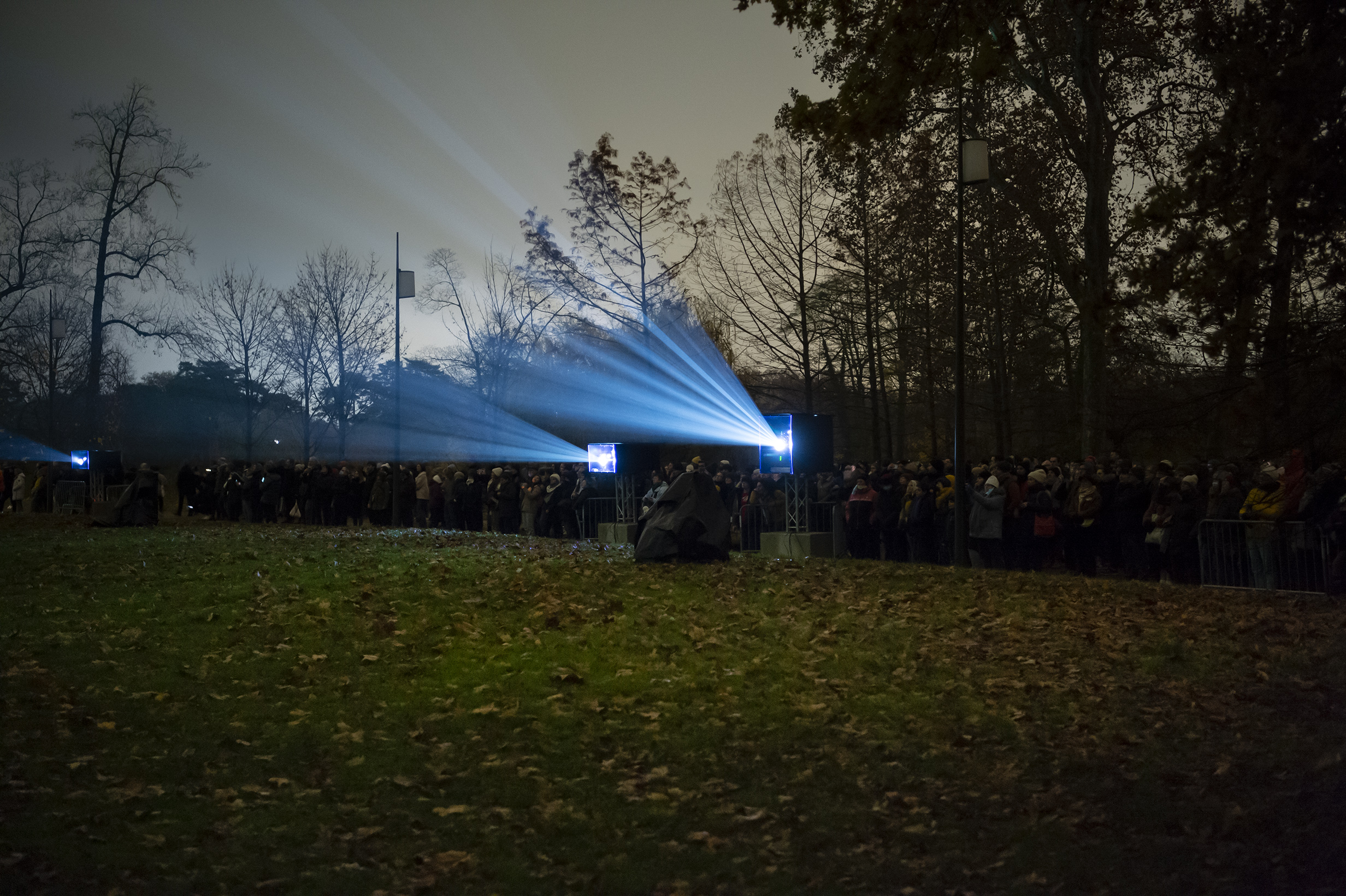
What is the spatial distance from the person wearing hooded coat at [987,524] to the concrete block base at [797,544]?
2970 mm

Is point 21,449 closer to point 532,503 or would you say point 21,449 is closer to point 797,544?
point 532,503

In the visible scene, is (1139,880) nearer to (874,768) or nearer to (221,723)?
(874,768)

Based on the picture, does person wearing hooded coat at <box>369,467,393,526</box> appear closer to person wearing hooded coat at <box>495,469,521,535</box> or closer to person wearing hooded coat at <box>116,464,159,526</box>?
person wearing hooded coat at <box>495,469,521,535</box>

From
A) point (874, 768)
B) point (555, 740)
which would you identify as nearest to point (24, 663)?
point (555, 740)

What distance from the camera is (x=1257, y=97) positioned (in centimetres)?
898

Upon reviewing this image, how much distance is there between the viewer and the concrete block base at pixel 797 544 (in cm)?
1906

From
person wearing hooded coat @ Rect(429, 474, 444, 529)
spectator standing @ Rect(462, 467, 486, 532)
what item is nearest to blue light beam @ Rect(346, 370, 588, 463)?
→ person wearing hooded coat @ Rect(429, 474, 444, 529)

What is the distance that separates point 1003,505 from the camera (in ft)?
53.9

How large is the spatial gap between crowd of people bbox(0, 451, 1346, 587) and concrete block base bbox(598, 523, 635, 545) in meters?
1.10

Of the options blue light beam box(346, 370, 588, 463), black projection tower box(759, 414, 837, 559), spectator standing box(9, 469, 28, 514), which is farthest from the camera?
blue light beam box(346, 370, 588, 463)

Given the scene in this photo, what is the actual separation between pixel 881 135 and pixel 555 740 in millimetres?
6636

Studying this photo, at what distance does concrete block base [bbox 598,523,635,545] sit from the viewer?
22453mm

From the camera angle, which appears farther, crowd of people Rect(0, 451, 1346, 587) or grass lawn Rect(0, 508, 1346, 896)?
crowd of people Rect(0, 451, 1346, 587)

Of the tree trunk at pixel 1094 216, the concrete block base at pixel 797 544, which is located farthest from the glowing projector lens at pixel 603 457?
the tree trunk at pixel 1094 216
